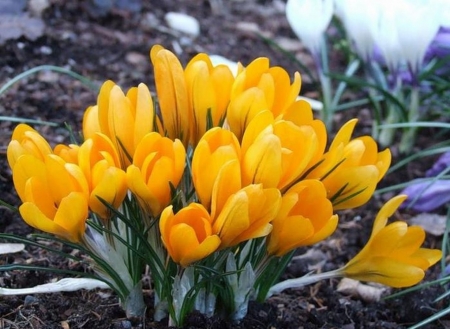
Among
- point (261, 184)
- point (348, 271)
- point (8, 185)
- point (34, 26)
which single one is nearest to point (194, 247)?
point (261, 184)

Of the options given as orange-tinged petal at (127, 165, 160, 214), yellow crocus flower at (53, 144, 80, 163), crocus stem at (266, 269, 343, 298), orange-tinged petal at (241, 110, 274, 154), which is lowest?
crocus stem at (266, 269, 343, 298)

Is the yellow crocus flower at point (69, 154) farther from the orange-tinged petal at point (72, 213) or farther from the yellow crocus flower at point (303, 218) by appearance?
the yellow crocus flower at point (303, 218)

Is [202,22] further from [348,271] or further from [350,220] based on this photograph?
[348,271]

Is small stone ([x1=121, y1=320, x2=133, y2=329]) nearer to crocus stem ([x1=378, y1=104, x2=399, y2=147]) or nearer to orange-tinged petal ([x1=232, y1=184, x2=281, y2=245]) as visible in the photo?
orange-tinged petal ([x1=232, y1=184, x2=281, y2=245])

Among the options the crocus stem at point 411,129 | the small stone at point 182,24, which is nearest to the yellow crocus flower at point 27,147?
the crocus stem at point 411,129

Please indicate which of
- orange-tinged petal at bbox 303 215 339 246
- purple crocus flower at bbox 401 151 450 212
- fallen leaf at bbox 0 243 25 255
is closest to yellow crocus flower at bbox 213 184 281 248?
orange-tinged petal at bbox 303 215 339 246

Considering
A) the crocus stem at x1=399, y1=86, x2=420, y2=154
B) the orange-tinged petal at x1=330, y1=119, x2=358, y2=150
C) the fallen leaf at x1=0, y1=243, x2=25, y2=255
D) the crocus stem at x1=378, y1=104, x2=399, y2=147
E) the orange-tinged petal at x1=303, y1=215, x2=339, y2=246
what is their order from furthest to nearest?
1. the crocus stem at x1=378, y1=104, x2=399, y2=147
2. the crocus stem at x1=399, y1=86, x2=420, y2=154
3. the fallen leaf at x1=0, y1=243, x2=25, y2=255
4. the orange-tinged petal at x1=330, y1=119, x2=358, y2=150
5. the orange-tinged petal at x1=303, y1=215, x2=339, y2=246

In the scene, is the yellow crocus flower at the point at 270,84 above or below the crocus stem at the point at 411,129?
above

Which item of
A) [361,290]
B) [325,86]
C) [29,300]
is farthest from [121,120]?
[325,86]
